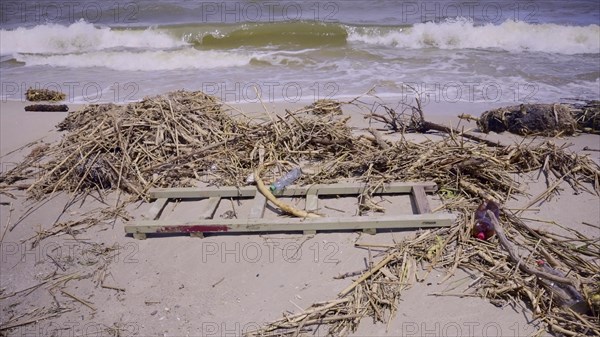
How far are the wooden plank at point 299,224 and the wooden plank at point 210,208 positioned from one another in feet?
0.72

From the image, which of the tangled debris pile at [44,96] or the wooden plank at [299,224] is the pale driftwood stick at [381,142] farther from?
the tangled debris pile at [44,96]

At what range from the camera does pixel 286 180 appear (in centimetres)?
463

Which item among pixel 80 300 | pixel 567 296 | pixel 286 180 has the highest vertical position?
pixel 286 180

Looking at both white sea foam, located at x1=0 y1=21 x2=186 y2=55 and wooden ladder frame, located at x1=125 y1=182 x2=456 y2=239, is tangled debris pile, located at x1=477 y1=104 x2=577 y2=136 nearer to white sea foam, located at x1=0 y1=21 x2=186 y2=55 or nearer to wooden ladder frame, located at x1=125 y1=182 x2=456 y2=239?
wooden ladder frame, located at x1=125 y1=182 x2=456 y2=239

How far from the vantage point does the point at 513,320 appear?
9.84ft

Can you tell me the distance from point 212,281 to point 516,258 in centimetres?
218

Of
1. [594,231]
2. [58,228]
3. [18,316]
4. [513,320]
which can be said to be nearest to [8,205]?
[58,228]

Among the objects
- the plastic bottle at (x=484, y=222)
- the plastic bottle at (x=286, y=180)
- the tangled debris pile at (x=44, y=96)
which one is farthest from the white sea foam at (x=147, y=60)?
the plastic bottle at (x=484, y=222)

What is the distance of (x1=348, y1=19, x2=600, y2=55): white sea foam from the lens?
12.5m

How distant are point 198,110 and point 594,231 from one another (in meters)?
4.21

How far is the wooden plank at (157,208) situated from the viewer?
426 cm

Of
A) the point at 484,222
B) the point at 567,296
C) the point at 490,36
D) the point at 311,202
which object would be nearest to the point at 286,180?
the point at 311,202

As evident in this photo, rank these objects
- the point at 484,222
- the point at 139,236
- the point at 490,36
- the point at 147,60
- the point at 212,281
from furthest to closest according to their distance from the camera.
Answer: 1. the point at 490,36
2. the point at 147,60
3. the point at 139,236
4. the point at 484,222
5. the point at 212,281

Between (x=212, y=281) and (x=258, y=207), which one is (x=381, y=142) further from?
(x=212, y=281)
